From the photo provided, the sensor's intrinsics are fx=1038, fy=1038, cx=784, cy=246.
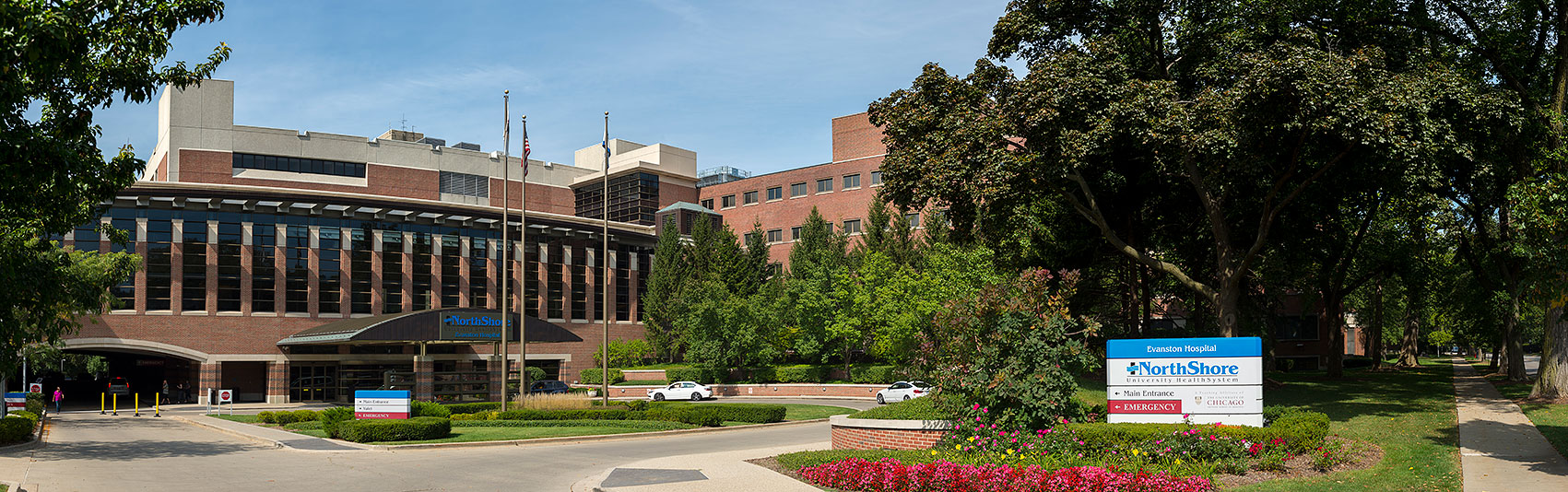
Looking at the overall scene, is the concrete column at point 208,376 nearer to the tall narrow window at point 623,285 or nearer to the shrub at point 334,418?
the shrub at point 334,418

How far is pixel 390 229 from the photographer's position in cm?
6097

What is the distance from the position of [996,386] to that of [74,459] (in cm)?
1852

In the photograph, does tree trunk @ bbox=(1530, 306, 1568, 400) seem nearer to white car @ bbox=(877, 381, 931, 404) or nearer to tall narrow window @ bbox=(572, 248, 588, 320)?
white car @ bbox=(877, 381, 931, 404)

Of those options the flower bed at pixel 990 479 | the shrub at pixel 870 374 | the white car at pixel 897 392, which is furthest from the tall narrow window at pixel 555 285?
the flower bed at pixel 990 479

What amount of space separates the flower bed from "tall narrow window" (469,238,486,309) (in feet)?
171

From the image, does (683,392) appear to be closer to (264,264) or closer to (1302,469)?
(264,264)

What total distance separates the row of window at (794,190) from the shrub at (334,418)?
55549 mm

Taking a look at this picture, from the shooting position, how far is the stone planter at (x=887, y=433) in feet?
61.4

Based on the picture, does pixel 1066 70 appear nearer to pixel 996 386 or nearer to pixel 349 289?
pixel 996 386

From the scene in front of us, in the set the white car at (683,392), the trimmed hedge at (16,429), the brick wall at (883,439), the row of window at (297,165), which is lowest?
the white car at (683,392)

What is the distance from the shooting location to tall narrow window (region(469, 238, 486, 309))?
210 ft

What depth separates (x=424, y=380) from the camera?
51.3 metres

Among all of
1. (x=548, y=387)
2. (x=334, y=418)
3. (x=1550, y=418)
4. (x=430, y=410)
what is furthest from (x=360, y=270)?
(x=1550, y=418)

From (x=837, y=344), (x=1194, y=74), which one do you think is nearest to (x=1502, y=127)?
(x=1194, y=74)
